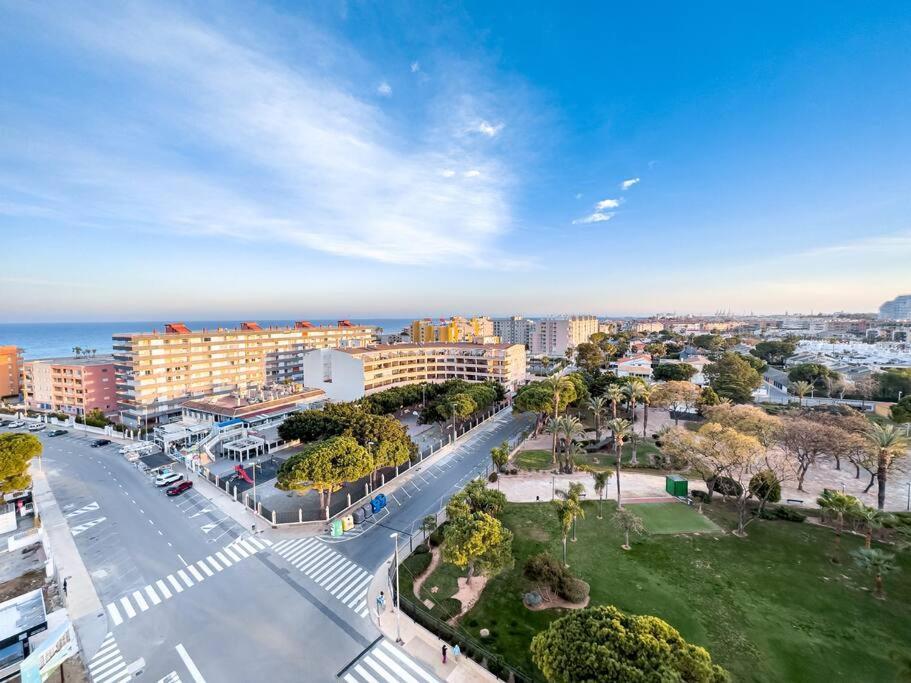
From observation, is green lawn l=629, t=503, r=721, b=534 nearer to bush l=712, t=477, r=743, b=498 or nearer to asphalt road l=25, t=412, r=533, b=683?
bush l=712, t=477, r=743, b=498

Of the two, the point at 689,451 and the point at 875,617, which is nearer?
the point at 875,617

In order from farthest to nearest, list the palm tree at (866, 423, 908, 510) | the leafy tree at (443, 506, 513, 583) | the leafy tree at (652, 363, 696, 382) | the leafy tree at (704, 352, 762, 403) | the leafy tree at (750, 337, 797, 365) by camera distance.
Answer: the leafy tree at (750, 337, 797, 365)
the leafy tree at (652, 363, 696, 382)
the leafy tree at (704, 352, 762, 403)
the palm tree at (866, 423, 908, 510)
the leafy tree at (443, 506, 513, 583)

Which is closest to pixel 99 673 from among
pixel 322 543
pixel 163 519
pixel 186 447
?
pixel 322 543

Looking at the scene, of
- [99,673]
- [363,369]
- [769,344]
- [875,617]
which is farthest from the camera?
[769,344]

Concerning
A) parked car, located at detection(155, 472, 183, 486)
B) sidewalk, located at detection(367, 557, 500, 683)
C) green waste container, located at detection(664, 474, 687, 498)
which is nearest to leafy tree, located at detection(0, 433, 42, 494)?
parked car, located at detection(155, 472, 183, 486)

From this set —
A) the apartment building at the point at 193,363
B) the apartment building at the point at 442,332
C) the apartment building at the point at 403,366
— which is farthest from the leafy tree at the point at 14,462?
the apartment building at the point at 442,332

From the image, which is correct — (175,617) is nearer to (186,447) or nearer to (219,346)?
(186,447)
